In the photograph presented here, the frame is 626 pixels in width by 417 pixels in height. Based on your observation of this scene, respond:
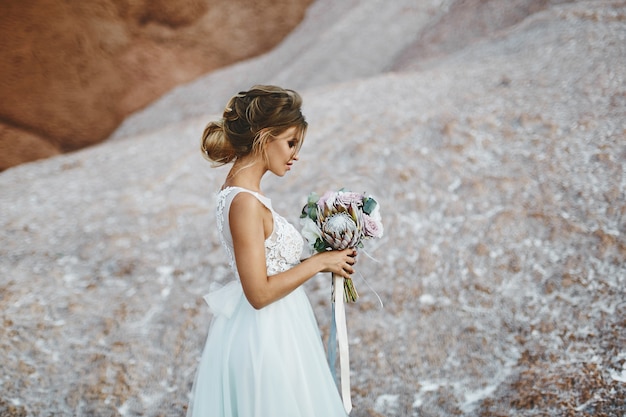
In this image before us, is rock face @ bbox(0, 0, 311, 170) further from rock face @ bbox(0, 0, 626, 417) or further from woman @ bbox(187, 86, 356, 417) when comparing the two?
woman @ bbox(187, 86, 356, 417)

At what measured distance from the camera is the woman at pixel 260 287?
205 cm

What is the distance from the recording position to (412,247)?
5219 mm

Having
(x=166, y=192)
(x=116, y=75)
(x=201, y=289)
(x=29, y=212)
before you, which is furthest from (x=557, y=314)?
(x=116, y=75)

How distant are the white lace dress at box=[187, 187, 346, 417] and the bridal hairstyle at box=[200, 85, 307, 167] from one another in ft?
0.66

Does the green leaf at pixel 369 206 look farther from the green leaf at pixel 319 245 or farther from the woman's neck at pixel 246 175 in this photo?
the woman's neck at pixel 246 175

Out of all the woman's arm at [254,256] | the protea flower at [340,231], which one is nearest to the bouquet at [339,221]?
the protea flower at [340,231]

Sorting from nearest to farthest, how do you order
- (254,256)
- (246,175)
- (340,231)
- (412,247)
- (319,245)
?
(254,256) → (246,175) → (340,231) → (319,245) → (412,247)

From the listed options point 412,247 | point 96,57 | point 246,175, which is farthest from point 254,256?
point 96,57

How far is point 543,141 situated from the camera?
19.7 ft

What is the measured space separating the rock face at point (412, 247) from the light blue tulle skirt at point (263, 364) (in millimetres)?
438

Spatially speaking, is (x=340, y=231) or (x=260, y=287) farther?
(x=340, y=231)

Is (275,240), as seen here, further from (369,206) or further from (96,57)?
(96,57)

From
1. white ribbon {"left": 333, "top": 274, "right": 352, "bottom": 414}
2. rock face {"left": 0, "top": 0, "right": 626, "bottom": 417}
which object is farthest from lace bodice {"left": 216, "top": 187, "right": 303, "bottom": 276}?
rock face {"left": 0, "top": 0, "right": 626, "bottom": 417}

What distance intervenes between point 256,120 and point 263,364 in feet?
3.13
